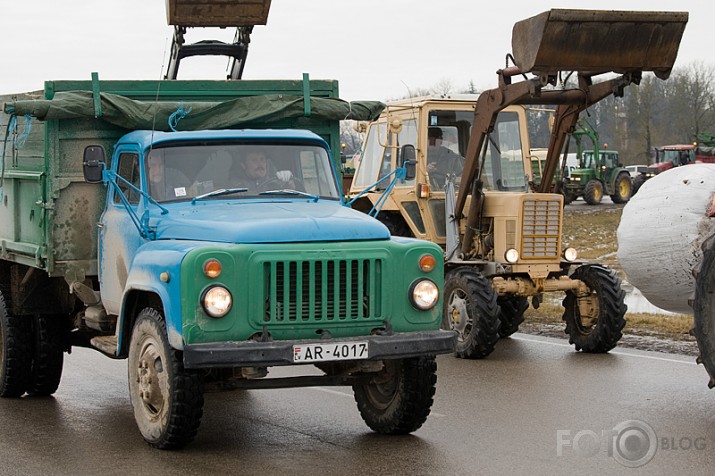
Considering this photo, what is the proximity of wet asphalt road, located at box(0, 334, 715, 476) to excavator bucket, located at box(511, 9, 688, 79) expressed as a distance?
303cm

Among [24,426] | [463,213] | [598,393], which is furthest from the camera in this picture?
[463,213]

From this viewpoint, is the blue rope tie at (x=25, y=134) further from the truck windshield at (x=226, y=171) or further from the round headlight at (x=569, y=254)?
the round headlight at (x=569, y=254)

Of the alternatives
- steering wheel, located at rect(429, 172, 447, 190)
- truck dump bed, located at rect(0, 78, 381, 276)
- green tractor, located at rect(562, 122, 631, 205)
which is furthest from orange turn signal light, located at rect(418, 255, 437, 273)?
green tractor, located at rect(562, 122, 631, 205)

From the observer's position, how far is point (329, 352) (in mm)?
8250

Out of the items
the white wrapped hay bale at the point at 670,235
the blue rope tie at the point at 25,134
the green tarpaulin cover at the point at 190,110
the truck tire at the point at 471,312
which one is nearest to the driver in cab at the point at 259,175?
the green tarpaulin cover at the point at 190,110

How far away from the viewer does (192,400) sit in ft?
27.4

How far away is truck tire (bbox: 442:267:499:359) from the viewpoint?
13.4 m

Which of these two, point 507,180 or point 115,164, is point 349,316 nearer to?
point 115,164

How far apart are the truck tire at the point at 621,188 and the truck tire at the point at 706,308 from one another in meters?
46.5

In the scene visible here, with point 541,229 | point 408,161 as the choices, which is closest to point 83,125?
point 408,161

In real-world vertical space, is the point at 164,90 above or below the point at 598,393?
above

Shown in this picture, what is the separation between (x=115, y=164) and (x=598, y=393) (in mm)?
4459

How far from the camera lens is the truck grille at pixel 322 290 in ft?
27.2

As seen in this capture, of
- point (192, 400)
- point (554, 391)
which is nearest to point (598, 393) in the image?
point (554, 391)
